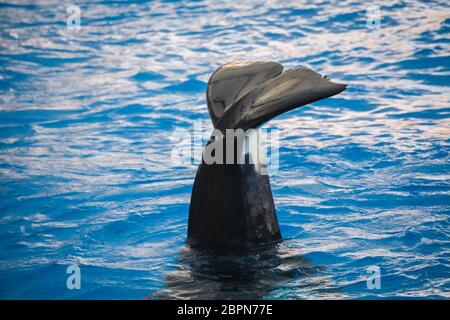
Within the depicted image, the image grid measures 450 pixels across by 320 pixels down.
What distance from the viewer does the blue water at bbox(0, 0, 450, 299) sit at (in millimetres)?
5578

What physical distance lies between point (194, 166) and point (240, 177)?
131 inches

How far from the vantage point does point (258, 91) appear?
460cm

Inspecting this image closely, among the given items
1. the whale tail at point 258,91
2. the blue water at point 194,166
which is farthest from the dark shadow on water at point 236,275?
the whale tail at point 258,91

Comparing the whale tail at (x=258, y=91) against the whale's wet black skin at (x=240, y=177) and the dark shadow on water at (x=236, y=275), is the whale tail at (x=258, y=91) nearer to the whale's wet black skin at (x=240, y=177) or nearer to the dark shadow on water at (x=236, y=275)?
the whale's wet black skin at (x=240, y=177)

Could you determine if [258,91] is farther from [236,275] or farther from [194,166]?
[194,166]

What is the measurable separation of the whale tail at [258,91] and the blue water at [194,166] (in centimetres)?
96

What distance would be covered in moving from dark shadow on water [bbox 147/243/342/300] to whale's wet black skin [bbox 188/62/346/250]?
3.3 inches

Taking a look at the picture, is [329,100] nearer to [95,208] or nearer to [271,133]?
[271,133]

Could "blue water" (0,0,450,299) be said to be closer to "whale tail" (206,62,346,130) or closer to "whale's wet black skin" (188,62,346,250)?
"whale's wet black skin" (188,62,346,250)

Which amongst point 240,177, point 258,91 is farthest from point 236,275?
point 258,91

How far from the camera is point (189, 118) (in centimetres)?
932

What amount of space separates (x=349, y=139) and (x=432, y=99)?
156 cm

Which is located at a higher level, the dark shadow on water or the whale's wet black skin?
the whale's wet black skin

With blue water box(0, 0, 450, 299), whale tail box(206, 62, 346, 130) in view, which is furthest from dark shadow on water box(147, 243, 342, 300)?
whale tail box(206, 62, 346, 130)
